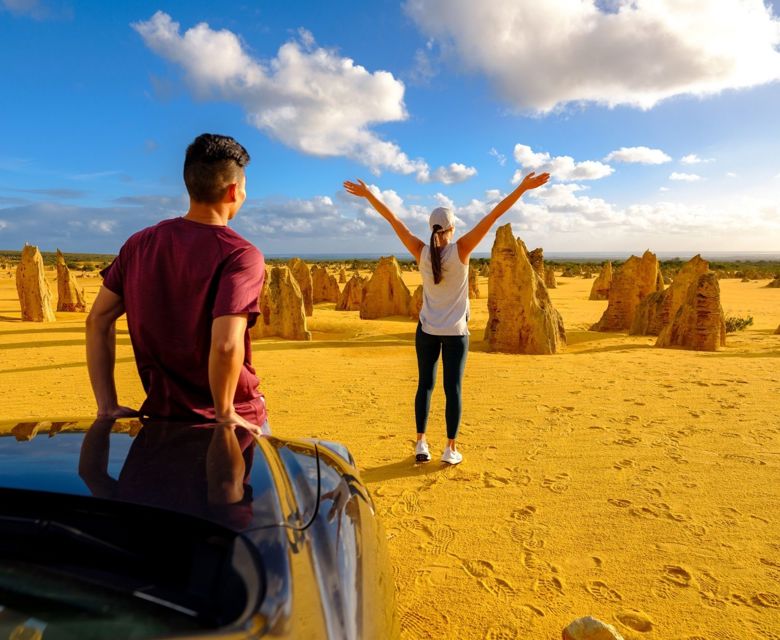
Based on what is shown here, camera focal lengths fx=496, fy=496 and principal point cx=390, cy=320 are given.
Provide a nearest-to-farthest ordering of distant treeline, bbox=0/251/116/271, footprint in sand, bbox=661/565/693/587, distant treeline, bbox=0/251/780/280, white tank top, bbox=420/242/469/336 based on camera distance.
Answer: footprint in sand, bbox=661/565/693/587 < white tank top, bbox=420/242/469/336 < distant treeline, bbox=0/251/780/280 < distant treeline, bbox=0/251/116/271

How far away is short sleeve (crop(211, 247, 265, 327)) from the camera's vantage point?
1691 mm

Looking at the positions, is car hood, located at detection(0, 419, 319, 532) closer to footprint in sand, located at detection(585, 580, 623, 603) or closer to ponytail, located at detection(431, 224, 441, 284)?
footprint in sand, located at detection(585, 580, 623, 603)

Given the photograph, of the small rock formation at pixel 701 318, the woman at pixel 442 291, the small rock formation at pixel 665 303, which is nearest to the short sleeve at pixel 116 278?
the woman at pixel 442 291

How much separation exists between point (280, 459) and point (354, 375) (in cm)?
678

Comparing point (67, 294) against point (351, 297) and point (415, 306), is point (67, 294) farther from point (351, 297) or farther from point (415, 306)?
point (415, 306)

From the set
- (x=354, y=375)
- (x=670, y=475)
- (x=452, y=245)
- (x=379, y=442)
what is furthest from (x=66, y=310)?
(x=670, y=475)

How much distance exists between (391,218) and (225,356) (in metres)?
2.44

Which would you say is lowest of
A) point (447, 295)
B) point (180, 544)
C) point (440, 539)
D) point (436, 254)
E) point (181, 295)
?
point (440, 539)

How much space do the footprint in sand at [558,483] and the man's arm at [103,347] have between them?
10.1 feet

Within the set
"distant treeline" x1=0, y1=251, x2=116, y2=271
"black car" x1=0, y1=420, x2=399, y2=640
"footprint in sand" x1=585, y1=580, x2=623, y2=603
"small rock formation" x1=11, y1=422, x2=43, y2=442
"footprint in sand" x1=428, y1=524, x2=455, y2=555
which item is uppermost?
"distant treeline" x1=0, y1=251, x2=116, y2=271

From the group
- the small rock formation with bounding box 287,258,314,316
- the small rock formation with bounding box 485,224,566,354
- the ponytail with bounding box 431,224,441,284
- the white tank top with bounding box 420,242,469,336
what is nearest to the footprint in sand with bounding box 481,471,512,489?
the white tank top with bounding box 420,242,469,336

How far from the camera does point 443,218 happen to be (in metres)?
3.78

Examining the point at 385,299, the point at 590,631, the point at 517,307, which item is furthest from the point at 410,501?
the point at 385,299

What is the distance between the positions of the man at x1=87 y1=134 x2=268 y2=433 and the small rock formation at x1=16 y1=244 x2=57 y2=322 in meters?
15.8
